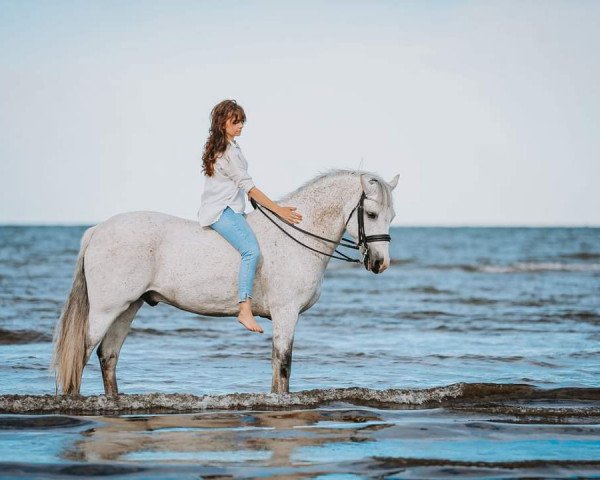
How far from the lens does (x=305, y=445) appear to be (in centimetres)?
576

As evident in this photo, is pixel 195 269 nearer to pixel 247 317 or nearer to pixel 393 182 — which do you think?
pixel 247 317

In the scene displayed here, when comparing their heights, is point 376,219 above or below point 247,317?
above

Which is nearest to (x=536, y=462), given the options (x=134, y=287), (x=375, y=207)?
(x=375, y=207)

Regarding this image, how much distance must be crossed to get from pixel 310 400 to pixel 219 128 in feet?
8.44

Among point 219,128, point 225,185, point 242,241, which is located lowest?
point 242,241

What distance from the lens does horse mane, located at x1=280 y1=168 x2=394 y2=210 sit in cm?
698

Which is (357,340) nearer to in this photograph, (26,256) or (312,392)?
(312,392)

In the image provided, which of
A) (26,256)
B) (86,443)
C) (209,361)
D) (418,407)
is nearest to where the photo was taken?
(86,443)

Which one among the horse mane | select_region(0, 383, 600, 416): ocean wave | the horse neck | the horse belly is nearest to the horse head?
the horse mane

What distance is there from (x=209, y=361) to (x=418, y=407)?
4147 mm

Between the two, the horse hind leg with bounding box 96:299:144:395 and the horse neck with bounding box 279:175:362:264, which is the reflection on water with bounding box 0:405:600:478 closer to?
the horse hind leg with bounding box 96:299:144:395

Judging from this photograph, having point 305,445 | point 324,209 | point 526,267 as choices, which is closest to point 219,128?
point 324,209

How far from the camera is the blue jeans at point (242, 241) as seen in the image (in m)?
7.02

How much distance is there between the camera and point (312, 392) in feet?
25.8
